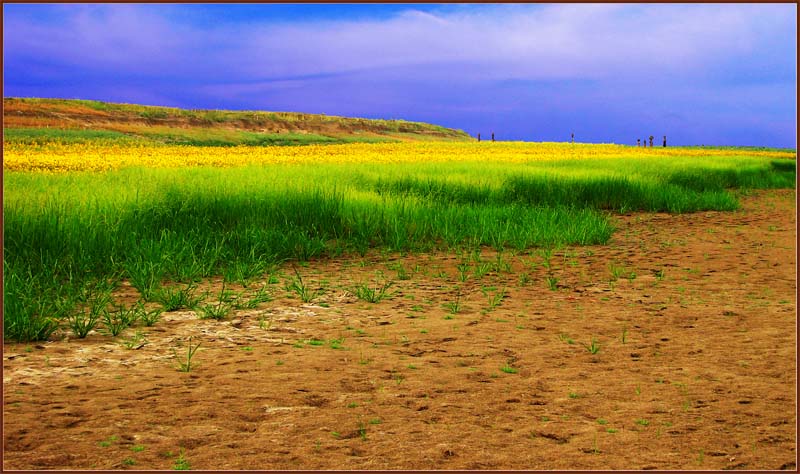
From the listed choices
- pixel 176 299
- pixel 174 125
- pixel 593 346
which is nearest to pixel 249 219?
pixel 176 299

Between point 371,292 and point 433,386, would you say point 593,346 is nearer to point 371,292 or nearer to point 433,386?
point 433,386

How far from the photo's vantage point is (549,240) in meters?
10.5

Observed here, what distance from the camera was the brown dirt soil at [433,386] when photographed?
3.31 meters

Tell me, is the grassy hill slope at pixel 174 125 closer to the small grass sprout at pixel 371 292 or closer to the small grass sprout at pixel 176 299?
the small grass sprout at pixel 176 299

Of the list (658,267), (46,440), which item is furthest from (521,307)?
(46,440)

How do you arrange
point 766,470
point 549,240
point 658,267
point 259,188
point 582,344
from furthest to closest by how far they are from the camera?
point 259,188 < point 549,240 < point 658,267 < point 582,344 < point 766,470

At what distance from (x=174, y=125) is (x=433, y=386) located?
181 feet

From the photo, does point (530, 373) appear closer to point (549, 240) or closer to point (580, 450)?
point (580, 450)

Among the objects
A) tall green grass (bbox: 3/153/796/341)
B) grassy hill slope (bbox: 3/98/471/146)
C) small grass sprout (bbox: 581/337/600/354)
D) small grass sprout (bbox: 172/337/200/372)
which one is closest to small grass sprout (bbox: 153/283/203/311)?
tall green grass (bbox: 3/153/796/341)

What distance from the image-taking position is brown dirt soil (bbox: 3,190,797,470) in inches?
130

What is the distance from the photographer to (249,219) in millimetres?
10062

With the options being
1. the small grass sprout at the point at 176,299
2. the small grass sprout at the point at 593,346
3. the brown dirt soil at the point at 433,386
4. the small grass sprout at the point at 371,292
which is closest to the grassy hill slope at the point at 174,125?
the small grass sprout at the point at 176,299

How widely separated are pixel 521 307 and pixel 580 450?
332 centimetres

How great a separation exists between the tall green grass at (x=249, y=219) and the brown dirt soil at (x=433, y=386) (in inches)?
33.4
